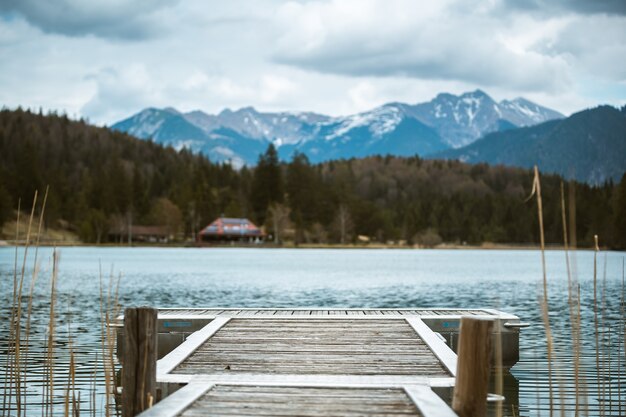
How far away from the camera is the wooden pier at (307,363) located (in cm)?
550

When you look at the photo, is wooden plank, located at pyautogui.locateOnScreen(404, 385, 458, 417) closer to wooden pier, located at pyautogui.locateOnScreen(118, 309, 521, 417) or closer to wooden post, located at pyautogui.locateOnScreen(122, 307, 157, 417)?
wooden pier, located at pyautogui.locateOnScreen(118, 309, 521, 417)

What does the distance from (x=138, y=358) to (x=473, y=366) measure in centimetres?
242

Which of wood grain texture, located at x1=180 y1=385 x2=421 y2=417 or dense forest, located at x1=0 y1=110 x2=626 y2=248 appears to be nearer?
wood grain texture, located at x1=180 y1=385 x2=421 y2=417

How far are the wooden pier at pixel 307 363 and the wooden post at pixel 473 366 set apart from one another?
7.4 inches

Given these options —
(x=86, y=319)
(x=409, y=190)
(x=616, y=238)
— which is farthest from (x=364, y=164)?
(x=86, y=319)

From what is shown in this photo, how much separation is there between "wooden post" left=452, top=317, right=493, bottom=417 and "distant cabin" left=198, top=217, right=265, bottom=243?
104704 millimetres

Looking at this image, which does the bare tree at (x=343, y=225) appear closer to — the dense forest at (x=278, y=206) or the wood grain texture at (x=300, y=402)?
the dense forest at (x=278, y=206)

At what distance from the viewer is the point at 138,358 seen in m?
5.40

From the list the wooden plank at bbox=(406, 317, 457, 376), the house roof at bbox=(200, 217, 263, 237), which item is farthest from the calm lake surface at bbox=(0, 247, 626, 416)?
the house roof at bbox=(200, 217, 263, 237)

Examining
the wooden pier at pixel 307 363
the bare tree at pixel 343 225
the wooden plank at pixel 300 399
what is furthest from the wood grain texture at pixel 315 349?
the bare tree at pixel 343 225

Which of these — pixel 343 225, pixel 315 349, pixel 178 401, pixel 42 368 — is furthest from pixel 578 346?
pixel 343 225

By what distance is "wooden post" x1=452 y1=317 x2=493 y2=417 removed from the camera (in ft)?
16.8

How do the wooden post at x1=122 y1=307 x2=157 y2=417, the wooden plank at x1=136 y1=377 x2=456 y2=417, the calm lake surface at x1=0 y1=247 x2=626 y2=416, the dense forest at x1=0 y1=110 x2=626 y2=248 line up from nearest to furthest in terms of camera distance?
the wooden plank at x1=136 y1=377 x2=456 y2=417, the wooden post at x1=122 y1=307 x2=157 y2=417, the calm lake surface at x1=0 y1=247 x2=626 y2=416, the dense forest at x1=0 y1=110 x2=626 y2=248

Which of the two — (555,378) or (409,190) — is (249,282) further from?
(409,190)
